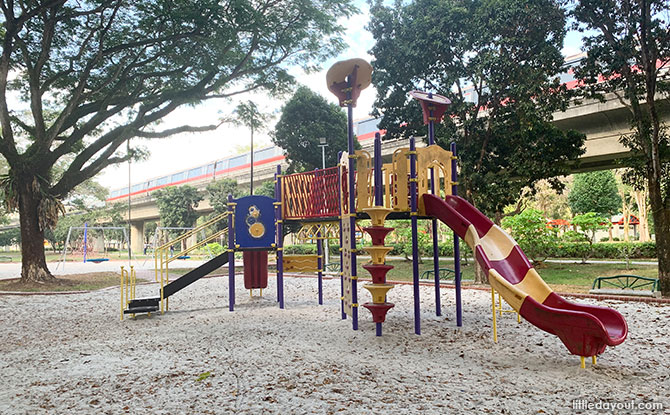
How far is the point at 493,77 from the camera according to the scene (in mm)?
13969

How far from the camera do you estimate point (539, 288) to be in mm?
6609

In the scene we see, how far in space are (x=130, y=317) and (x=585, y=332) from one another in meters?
9.04

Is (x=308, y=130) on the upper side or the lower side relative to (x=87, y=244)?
upper

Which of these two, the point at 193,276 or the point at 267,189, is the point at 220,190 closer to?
the point at 267,189

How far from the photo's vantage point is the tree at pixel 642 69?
35.8ft

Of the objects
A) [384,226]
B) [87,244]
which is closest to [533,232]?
[384,226]

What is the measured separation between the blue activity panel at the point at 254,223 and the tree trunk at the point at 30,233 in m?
10.2

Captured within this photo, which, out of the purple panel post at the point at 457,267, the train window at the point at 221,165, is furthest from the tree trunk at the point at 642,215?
the train window at the point at 221,165

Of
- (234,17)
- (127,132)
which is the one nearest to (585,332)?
(234,17)

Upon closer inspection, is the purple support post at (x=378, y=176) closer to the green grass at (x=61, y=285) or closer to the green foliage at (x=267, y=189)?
the green grass at (x=61, y=285)

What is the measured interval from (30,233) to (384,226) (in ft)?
48.0

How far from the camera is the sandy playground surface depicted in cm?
463

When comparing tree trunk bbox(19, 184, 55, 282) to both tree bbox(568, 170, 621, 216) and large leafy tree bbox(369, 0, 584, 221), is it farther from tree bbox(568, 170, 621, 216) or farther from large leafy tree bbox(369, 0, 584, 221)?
tree bbox(568, 170, 621, 216)

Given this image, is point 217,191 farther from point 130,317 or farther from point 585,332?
point 585,332
